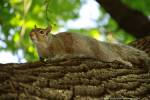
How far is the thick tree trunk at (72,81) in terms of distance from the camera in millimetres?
3240

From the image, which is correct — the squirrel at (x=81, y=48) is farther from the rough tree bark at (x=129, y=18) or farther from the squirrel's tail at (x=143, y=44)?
the rough tree bark at (x=129, y=18)

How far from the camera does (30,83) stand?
3326 millimetres

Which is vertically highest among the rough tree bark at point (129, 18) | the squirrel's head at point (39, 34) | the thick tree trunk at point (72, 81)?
the rough tree bark at point (129, 18)

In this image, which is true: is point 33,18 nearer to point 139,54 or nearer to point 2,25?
point 2,25

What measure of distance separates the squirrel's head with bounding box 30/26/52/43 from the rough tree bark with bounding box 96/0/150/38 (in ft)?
8.48

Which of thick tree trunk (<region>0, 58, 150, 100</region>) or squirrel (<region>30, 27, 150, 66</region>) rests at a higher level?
squirrel (<region>30, 27, 150, 66</region>)

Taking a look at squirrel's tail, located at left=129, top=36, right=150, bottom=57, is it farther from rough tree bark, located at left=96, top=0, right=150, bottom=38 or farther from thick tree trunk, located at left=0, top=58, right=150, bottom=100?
rough tree bark, located at left=96, top=0, right=150, bottom=38

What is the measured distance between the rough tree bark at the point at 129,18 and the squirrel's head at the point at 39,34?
258 centimetres

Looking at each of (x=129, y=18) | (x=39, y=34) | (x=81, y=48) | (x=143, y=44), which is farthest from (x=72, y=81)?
(x=129, y=18)

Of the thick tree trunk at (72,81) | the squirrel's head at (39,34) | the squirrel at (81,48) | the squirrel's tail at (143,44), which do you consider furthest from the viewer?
the squirrel's tail at (143,44)

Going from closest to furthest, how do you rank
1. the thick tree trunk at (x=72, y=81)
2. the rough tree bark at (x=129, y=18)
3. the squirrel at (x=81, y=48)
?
the thick tree trunk at (x=72, y=81), the squirrel at (x=81, y=48), the rough tree bark at (x=129, y=18)

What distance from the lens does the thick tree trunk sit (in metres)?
3.24

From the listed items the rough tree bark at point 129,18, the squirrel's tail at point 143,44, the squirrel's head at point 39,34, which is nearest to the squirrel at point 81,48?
the squirrel's head at point 39,34

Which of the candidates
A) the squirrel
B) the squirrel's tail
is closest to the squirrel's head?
the squirrel
